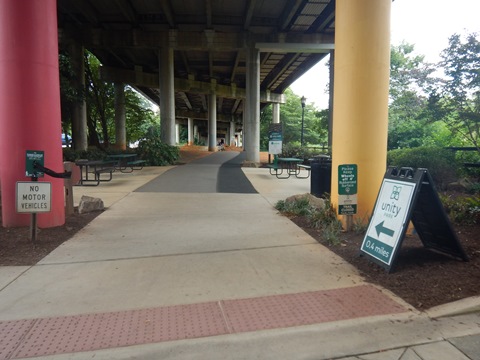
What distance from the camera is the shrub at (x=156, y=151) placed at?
1930cm

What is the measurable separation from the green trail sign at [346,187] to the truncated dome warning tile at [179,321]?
6.62ft

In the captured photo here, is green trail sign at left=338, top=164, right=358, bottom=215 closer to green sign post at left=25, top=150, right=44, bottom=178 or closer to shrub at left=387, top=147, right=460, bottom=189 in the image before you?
green sign post at left=25, top=150, right=44, bottom=178

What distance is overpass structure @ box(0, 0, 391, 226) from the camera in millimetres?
5641

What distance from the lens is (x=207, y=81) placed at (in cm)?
3800

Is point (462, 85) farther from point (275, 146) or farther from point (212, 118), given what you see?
point (212, 118)

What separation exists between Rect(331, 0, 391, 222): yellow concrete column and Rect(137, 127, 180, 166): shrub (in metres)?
14.7

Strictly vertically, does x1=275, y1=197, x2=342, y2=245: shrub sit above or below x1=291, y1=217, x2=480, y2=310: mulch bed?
above

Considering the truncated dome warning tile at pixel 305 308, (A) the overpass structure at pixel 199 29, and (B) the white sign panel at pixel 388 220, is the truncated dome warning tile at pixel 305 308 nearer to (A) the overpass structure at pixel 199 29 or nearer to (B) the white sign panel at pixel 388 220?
(B) the white sign panel at pixel 388 220

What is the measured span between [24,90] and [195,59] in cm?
2648

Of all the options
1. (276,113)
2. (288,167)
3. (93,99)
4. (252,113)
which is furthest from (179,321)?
(276,113)

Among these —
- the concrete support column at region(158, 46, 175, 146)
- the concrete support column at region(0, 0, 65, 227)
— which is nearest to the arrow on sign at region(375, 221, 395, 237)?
the concrete support column at region(0, 0, 65, 227)

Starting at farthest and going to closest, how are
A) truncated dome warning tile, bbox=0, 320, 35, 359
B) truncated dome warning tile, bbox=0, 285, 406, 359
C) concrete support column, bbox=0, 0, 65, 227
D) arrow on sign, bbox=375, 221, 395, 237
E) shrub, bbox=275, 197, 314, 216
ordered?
1. shrub, bbox=275, 197, 314, 216
2. concrete support column, bbox=0, 0, 65, 227
3. arrow on sign, bbox=375, 221, 395, 237
4. truncated dome warning tile, bbox=0, 285, 406, 359
5. truncated dome warning tile, bbox=0, 320, 35, 359

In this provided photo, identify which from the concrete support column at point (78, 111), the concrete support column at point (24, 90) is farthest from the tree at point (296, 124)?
the concrete support column at point (24, 90)

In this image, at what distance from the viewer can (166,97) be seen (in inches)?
872
